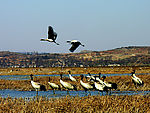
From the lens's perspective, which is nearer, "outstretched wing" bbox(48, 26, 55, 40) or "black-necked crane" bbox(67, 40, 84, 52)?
"outstretched wing" bbox(48, 26, 55, 40)

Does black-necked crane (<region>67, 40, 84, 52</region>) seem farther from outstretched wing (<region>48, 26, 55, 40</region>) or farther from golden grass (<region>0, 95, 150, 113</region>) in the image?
golden grass (<region>0, 95, 150, 113</region>)

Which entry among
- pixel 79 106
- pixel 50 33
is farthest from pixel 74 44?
pixel 79 106

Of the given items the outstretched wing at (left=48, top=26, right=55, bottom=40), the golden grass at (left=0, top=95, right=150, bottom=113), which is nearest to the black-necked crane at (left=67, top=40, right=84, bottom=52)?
the outstretched wing at (left=48, top=26, right=55, bottom=40)

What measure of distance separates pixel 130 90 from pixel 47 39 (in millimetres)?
16200

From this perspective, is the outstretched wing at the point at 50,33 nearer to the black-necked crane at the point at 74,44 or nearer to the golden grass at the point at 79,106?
the black-necked crane at the point at 74,44

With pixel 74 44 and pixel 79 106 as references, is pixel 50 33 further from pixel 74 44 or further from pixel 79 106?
pixel 79 106

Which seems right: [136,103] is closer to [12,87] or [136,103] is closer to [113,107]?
[113,107]

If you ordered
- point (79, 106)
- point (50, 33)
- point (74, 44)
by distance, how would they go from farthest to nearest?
point (79, 106) → point (74, 44) → point (50, 33)

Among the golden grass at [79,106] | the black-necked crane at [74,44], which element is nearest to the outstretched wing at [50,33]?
the black-necked crane at [74,44]

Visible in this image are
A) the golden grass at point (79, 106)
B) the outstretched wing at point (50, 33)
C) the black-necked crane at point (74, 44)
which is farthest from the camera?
the golden grass at point (79, 106)

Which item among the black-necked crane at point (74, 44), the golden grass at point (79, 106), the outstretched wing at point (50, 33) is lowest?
the golden grass at point (79, 106)

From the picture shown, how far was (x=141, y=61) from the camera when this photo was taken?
183500mm

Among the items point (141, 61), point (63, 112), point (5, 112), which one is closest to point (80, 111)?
point (63, 112)

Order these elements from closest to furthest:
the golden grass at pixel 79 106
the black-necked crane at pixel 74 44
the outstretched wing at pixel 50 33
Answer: the outstretched wing at pixel 50 33
the black-necked crane at pixel 74 44
the golden grass at pixel 79 106
